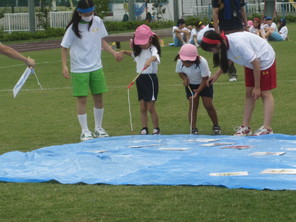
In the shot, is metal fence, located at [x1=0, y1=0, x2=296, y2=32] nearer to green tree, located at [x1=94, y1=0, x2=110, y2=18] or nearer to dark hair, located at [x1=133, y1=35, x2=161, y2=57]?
green tree, located at [x1=94, y1=0, x2=110, y2=18]

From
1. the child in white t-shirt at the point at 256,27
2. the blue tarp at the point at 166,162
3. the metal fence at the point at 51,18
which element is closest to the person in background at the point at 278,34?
the child in white t-shirt at the point at 256,27

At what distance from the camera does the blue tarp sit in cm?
Result: 639

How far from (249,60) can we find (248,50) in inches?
4.6

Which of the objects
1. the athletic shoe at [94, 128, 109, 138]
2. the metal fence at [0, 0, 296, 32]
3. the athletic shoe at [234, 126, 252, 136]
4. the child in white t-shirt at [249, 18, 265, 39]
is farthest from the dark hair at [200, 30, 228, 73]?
the metal fence at [0, 0, 296, 32]

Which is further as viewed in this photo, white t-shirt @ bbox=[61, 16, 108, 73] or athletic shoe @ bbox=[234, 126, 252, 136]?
white t-shirt @ bbox=[61, 16, 108, 73]

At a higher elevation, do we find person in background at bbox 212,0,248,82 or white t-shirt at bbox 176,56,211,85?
person in background at bbox 212,0,248,82

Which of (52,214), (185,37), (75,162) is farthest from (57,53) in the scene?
(52,214)

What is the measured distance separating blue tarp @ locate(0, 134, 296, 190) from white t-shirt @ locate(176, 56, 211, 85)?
3.04ft

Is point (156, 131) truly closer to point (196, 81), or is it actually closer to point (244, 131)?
point (196, 81)

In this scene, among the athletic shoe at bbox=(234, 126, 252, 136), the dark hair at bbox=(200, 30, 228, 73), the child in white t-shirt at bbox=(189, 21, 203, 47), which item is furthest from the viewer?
the child in white t-shirt at bbox=(189, 21, 203, 47)

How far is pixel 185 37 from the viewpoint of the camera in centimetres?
2795

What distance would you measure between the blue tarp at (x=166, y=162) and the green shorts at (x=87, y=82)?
0.90 meters

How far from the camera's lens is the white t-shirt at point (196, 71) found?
9.42 meters

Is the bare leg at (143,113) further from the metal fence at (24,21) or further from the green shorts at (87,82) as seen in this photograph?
the metal fence at (24,21)
